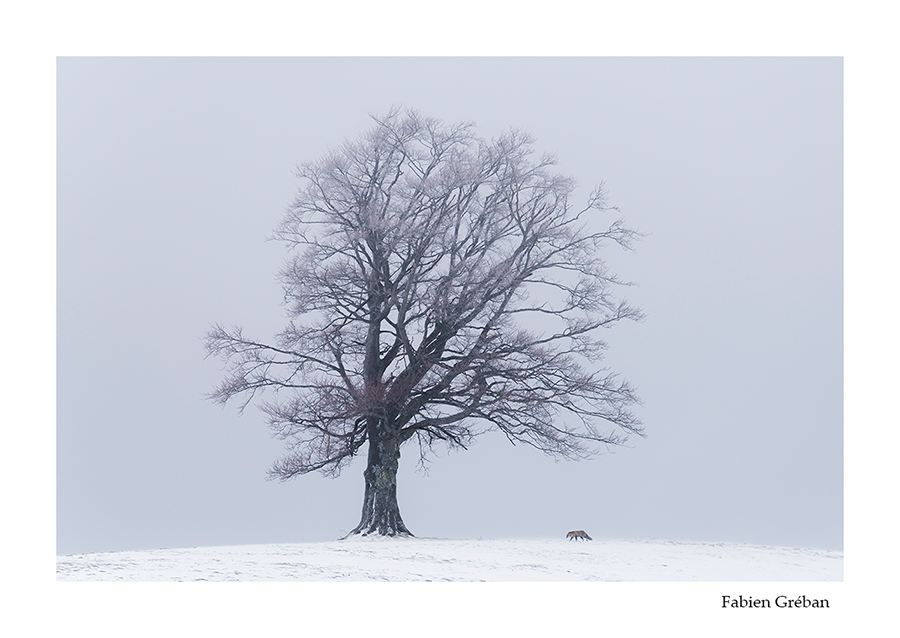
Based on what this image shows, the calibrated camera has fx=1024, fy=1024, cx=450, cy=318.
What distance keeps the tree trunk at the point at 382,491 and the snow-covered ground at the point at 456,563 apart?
2.17ft

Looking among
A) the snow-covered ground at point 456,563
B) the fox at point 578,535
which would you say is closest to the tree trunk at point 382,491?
the snow-covered ground at point 456,563

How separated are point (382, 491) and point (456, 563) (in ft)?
13.9

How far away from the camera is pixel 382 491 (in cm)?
1922

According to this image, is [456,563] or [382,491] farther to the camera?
[382,491]

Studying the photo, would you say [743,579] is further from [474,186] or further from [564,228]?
[474,186]

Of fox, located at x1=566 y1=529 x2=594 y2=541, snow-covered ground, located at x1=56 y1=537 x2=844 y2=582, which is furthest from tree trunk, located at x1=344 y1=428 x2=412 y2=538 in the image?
fox, located at x1=566 y1=529 x2=594 y2=541

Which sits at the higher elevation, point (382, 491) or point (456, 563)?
point (382, 491)

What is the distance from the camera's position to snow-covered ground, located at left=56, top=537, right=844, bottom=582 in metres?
14.3

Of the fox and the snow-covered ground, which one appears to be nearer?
the snow-covered ground

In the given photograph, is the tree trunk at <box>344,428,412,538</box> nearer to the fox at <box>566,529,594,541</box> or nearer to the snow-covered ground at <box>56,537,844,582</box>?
the snow-covered ground at <box>56,537,844,582</box>

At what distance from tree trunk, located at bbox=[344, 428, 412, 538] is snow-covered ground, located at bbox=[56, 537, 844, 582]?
2.17ft

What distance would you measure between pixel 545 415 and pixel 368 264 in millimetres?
4447

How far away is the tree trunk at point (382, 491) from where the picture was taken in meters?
19.1

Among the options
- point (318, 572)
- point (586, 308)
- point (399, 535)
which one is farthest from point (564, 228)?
point (318, 572)
